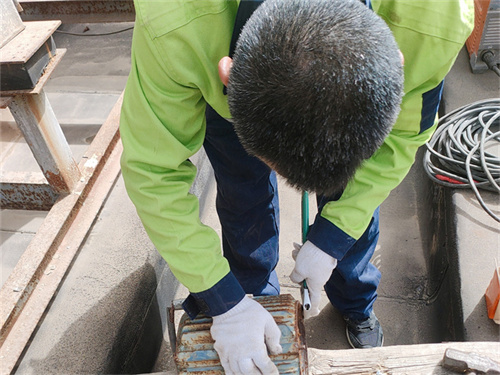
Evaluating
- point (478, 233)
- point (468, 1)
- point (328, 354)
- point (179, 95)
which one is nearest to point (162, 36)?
point (179, 95)

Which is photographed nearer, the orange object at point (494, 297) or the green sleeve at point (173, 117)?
the green sleeve at point (173, 117)

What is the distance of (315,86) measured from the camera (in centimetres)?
86

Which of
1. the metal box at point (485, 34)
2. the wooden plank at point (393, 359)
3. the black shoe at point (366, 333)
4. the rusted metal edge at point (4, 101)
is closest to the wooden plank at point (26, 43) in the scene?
the rusted metal edge at point (4, 101)

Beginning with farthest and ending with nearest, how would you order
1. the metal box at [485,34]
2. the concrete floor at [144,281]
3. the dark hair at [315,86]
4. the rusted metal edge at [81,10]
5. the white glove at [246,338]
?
the rusted metal edge at [81,10], the metal box at [485,34], the concrete floor at [144,281], the white glove at [246,338], the dark hair at [315,86]

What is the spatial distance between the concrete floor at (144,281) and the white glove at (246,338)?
0.58 metres

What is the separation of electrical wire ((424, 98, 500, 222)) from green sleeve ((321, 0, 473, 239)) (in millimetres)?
907

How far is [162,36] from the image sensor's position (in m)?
1.05

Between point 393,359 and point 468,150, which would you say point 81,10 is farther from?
point 393,359

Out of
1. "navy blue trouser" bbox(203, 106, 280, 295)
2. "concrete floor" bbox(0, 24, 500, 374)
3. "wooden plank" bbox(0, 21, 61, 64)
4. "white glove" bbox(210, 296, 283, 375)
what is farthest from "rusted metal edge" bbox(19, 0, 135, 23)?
"white glove" bbox(210, 296, 283, 375)

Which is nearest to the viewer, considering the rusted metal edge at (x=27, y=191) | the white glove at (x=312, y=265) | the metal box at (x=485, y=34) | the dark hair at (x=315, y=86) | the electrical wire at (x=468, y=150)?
the dark hair at (x=315, y=86)

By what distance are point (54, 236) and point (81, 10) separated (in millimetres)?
1812

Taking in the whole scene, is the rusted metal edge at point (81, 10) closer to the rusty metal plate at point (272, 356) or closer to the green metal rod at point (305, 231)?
the green metal rod at point (305, 231)

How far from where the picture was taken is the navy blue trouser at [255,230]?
162 cm

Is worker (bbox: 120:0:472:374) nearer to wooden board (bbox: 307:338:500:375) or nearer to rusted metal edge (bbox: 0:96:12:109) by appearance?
wooden board (bbox: 307:338:500:375)
